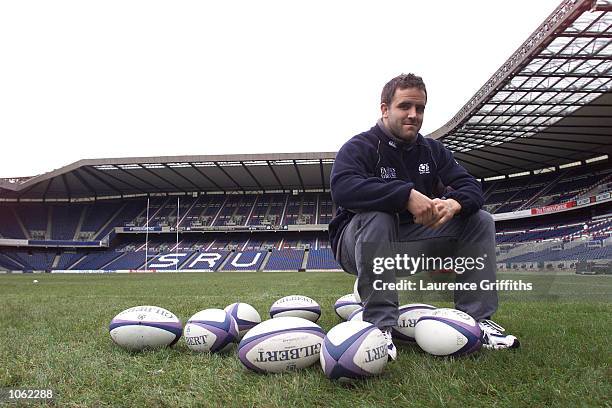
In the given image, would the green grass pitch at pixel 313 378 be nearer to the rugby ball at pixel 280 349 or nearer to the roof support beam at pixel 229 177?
the rugby ball at pixel 280 349

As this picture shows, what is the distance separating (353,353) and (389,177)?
4.87ft

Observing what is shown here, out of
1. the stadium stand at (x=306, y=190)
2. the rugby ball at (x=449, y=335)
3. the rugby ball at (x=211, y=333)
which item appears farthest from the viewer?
the stadium stand at (x=306, y=190)

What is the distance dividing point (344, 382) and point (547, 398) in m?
0.92

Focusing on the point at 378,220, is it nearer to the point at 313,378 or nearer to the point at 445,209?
the point at 445,209

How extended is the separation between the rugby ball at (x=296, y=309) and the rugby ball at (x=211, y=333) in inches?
36.2

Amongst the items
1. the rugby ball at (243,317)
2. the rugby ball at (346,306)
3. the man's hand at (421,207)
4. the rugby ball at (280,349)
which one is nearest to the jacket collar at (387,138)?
the man's hand at (421,207)

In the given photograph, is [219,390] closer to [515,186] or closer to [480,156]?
[480,156]

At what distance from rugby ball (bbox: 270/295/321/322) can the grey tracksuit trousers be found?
0.72 meters

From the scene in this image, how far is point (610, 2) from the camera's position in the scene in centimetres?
1353

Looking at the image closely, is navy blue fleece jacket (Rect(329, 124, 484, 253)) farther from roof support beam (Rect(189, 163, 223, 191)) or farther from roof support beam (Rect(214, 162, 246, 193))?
roof support beam (Rect(189, 163, 223, 191))

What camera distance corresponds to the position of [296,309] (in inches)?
158

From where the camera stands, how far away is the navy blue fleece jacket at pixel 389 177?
2.91 m

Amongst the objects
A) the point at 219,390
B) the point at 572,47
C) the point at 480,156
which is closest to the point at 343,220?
the point at 219,390

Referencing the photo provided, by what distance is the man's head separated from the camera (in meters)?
3.10
